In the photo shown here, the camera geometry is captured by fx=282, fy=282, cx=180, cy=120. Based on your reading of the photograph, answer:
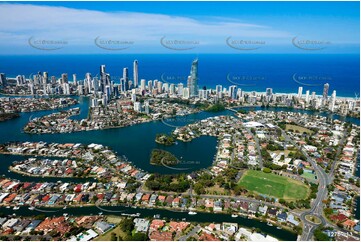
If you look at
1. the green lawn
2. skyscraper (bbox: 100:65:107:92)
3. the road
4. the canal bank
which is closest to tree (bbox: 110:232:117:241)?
the canal bank

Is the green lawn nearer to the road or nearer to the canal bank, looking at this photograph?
the road

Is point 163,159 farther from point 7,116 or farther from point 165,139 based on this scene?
point 7,116

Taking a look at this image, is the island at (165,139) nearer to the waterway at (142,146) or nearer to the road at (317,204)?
the waterway at (142,146)

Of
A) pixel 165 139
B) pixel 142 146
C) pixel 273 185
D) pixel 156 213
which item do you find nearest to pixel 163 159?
pixel 142 146

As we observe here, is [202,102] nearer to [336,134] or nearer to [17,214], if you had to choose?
[336,134]

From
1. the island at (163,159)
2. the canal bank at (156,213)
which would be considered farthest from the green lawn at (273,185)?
the island at (163,159)

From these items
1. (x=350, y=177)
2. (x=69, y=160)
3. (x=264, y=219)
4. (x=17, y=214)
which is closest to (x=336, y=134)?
(x=350, y=177)
